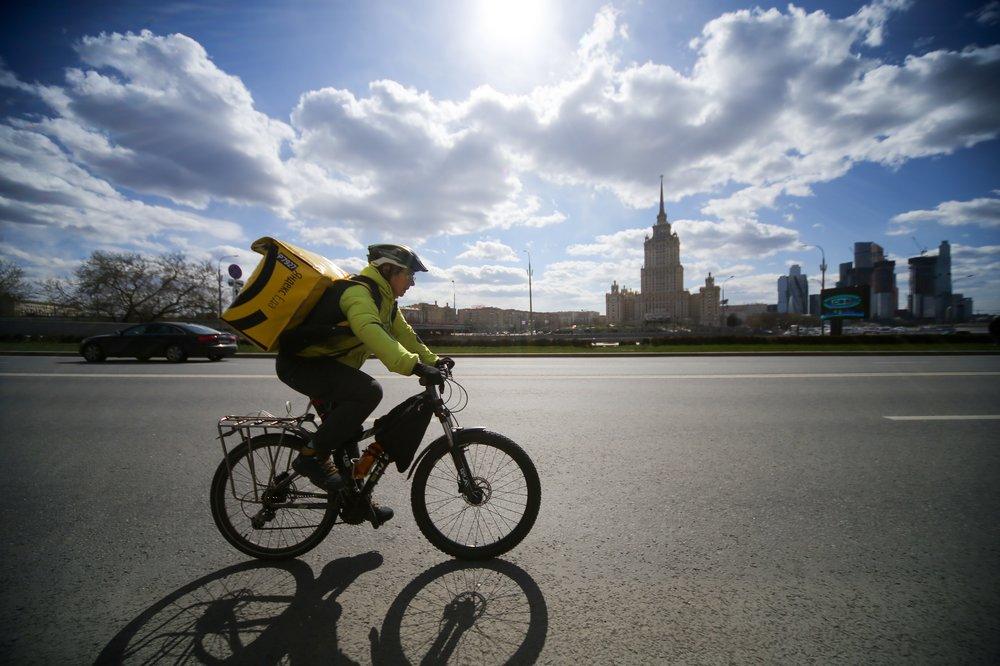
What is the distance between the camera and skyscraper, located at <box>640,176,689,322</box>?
127625 mm

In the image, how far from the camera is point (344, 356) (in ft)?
9.20

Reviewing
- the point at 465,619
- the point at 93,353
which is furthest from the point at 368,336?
the point at 93,353

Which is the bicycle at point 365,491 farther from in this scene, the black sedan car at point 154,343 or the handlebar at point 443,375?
the black sedan car at point 154,343

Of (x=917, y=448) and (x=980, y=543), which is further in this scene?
(x=917, y=448)

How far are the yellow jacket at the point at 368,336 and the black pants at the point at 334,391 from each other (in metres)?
0.10

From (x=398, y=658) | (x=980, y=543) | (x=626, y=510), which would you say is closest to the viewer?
(x=398, y=658)

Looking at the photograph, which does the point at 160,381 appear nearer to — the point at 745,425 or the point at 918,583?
the point at 745,425

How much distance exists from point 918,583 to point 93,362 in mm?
19431

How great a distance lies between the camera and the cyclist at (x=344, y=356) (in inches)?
96.6

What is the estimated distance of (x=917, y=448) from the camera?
14.3 feet

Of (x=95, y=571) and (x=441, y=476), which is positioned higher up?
(x=441, y=476)

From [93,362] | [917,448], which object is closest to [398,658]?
[917,448]

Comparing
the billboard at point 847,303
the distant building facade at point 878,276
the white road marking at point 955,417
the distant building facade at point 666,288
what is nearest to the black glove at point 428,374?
the white road marking at point 955,417

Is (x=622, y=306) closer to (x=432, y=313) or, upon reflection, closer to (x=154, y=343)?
(x=432, y=313)
